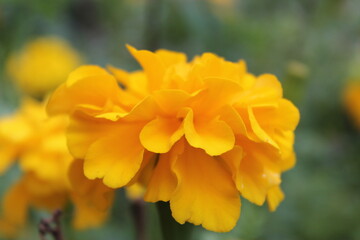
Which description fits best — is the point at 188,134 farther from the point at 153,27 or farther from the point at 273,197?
the point at 153,27

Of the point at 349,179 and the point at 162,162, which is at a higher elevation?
the point at 162,162

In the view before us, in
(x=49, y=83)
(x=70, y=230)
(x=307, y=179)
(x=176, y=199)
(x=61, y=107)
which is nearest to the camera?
(x=176, y=199)

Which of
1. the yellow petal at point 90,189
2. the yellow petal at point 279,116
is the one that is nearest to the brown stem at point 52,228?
the yellow petal at point 90,189

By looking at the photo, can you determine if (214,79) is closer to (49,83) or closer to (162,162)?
(162,162)

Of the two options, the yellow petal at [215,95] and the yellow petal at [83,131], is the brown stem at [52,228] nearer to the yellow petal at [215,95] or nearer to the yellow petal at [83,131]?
the yellow petal at [83,131]

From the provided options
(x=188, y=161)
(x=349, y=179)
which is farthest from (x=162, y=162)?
(x=349, y=179)

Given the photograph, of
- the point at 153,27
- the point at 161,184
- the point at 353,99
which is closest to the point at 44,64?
the point at 153,27

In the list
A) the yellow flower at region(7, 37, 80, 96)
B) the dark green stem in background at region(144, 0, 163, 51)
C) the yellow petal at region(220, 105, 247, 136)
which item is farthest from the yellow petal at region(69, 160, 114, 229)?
the yellow flower at region(7, 37, 80, 96)
